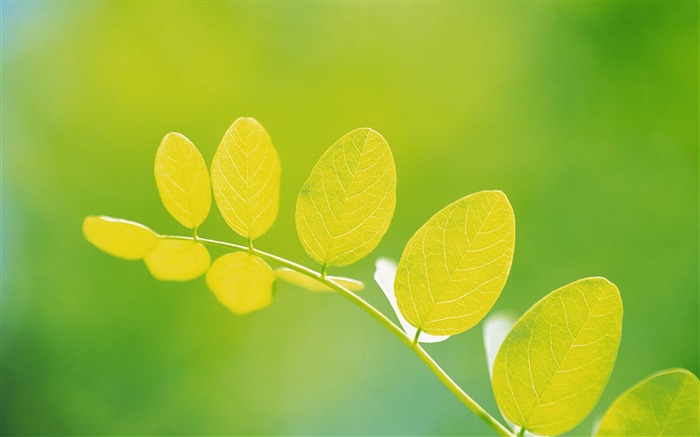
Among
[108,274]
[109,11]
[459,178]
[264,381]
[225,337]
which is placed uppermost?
Answer: [109,11]

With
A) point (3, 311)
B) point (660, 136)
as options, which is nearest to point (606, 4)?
point (660, 136)

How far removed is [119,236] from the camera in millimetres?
732

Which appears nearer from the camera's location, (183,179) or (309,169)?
(183,179)

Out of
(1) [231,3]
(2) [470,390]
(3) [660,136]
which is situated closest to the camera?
(2) [470,390]

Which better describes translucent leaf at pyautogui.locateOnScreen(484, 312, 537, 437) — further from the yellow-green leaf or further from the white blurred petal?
the yellow-green leaf

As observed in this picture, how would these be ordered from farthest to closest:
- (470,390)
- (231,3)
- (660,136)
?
1. (231,3)
2. (660,136)
3. (470,390)

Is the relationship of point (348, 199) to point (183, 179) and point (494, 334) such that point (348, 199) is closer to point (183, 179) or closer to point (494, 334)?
point (183, 179)

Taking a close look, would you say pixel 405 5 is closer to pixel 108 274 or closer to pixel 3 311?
pixel 108 274

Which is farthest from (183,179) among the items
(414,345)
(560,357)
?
(560,357)

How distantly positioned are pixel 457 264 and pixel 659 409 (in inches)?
8.4

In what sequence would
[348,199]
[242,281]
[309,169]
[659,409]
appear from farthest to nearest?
[309,169] < [242,281] < [348,199] < [659,409]

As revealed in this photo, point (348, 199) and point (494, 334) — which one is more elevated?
point (348, 199)

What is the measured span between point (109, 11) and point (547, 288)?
17.2ft

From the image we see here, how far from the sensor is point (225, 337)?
5.80 m
